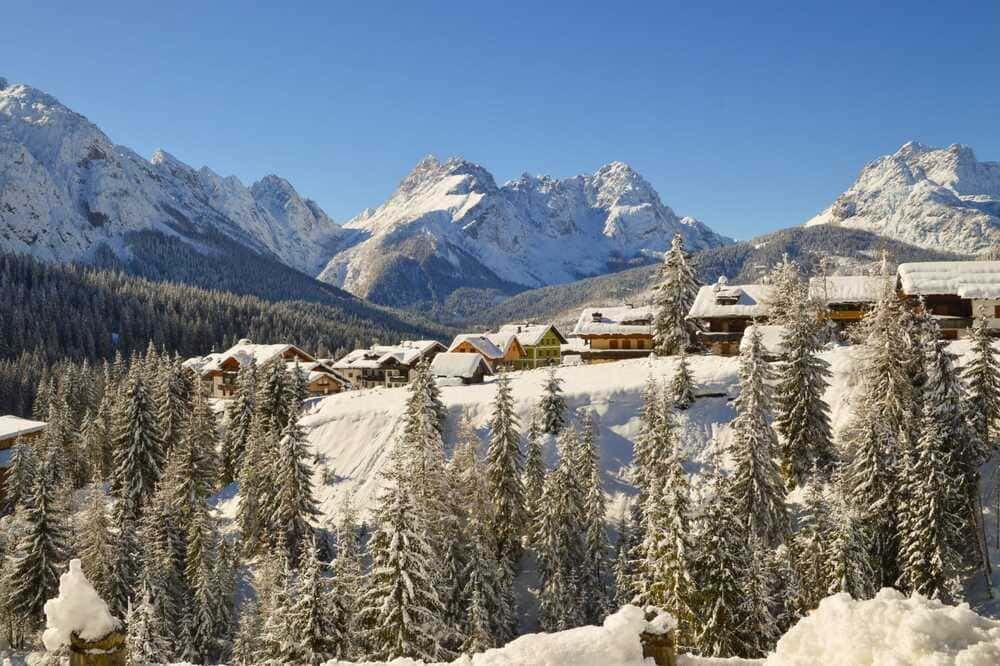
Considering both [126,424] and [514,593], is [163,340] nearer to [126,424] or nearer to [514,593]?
[126,424]

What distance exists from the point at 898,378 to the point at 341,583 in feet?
107

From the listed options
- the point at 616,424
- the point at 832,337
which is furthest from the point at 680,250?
the point at 616,424

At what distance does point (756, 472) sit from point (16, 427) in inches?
3371

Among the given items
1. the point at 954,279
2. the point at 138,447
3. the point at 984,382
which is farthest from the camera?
the point at 138,447

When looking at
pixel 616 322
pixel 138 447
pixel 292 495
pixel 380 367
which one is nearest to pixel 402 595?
pixel 292 495

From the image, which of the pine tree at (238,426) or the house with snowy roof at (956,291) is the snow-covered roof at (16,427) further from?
the house with snowy roof at (956,291)

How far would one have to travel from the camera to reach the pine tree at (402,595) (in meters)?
30.1

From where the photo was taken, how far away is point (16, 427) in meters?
80.6

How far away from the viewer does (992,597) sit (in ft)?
109

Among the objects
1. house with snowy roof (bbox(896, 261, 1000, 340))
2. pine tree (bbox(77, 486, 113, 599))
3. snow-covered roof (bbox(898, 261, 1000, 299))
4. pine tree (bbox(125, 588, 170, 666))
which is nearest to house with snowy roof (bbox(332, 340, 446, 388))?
pine tree (bbox(77, 486, 113, 599))

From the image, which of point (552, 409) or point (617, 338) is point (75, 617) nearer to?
point (552, 409)

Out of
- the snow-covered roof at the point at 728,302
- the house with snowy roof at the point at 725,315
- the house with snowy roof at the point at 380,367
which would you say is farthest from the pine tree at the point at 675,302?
the house with snowy roof at the point at 380,367

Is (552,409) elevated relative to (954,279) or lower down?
lower down

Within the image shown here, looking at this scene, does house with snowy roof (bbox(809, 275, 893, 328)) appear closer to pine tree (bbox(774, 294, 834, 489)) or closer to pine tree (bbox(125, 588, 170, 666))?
pine tree (bbox(774, 294, 834, 489))
